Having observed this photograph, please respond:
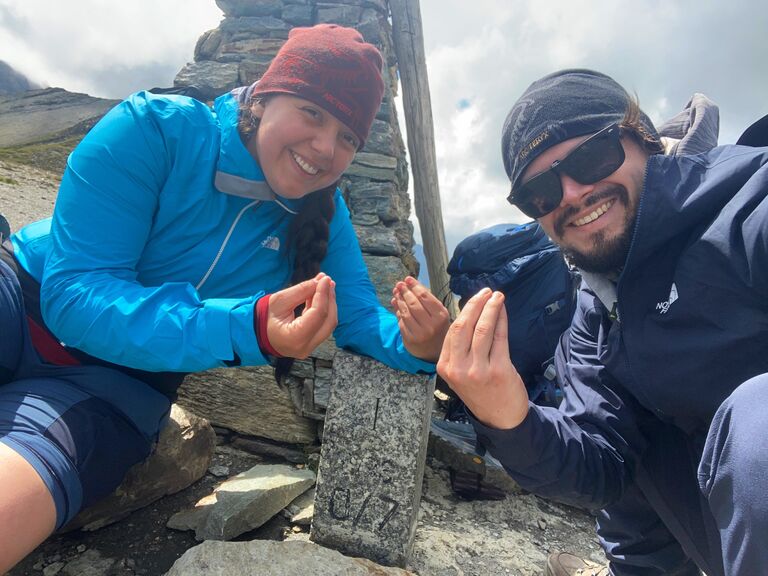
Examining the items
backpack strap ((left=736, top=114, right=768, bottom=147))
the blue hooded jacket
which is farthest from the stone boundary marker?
backpack strap ((left=736, top=114, right=768, bottom=147))

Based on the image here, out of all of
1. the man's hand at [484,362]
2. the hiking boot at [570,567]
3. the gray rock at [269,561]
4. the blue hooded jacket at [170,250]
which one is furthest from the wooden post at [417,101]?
the man's hand at [484,362]

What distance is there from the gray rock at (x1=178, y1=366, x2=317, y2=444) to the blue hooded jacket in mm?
1823

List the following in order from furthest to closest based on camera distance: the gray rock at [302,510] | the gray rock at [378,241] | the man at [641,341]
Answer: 1. the gray rock at [378,241]
2. the gray rock at [302,510]
3. the man at [641,341]

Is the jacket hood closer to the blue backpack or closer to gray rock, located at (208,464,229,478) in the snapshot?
the blue backpack

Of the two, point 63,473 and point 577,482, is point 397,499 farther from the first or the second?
point 63,473

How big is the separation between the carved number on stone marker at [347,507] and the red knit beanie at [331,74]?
1878 mm

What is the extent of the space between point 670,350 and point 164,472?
2.78 m

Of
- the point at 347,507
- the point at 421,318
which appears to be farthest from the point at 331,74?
the point at 347,507

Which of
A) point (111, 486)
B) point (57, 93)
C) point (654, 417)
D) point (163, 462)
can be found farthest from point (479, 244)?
point (57, 93)

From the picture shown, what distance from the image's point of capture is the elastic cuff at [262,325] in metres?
1.81

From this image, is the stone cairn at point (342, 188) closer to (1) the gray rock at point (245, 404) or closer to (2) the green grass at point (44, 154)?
(1) the gray rock at point (245, 404)

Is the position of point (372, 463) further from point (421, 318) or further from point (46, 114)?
point (46, 114)

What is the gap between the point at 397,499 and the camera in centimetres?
252

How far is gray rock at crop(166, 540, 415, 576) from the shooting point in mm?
2059
